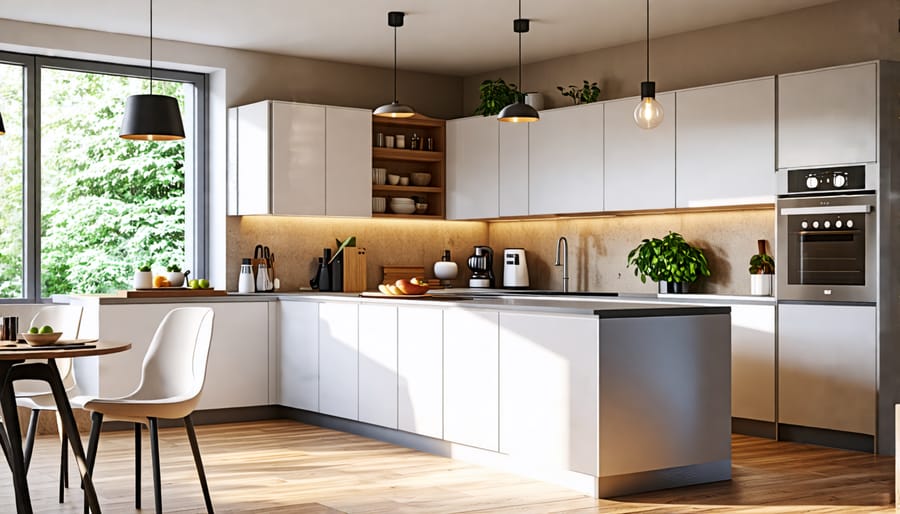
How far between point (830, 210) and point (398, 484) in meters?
2.81

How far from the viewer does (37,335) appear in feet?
13.6

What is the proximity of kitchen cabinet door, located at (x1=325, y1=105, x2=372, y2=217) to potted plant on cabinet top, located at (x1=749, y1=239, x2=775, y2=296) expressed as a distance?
2.77 m

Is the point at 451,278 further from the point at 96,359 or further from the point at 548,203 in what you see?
the point at 96,359

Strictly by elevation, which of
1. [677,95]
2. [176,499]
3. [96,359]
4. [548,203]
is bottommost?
[176,499]

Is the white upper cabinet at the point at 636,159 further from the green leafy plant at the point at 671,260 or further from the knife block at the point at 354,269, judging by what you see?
the knife block at the point at 354,269

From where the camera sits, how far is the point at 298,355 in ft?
23.3

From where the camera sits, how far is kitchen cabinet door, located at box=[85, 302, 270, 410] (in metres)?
6.62

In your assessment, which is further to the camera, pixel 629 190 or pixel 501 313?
pixel 629 190

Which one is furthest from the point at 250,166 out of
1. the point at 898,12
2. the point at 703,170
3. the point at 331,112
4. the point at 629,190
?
the point at 898,12

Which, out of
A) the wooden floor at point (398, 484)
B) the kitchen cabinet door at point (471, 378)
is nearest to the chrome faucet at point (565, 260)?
the wooden floor at point (398, 484)

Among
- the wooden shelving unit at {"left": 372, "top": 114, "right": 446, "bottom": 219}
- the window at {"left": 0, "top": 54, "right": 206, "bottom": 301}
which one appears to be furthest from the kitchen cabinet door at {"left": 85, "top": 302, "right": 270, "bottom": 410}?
the wooden shelving unit at {"left": 372, "top": 114, "right": 446, "bottom": 219}

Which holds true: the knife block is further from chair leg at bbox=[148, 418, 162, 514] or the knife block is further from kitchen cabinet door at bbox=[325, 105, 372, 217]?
chair leg at bbox=[148, 418, 162, 514]

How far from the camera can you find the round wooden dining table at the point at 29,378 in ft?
13.0

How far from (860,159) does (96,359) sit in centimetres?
445
